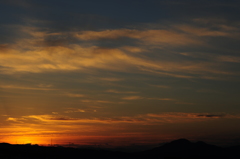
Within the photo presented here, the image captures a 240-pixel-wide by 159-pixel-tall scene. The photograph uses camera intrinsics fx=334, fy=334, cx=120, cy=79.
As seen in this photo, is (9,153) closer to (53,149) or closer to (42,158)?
(42,158)

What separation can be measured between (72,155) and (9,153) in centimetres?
3862

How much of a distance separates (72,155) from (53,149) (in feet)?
48.7

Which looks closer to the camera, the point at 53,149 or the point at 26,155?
the point at 26,155

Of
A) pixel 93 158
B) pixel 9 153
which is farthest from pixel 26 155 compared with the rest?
pixel 93 158

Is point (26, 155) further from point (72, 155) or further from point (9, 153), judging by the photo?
point (72, 155)

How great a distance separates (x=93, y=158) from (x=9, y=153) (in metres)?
52.5

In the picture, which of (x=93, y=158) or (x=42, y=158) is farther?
(x=93, y=158)

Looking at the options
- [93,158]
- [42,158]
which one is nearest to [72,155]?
[93,158]

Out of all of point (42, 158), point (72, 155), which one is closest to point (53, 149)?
point (72, 155)

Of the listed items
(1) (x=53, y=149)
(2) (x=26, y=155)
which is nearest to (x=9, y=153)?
(2) (x=26, y=155)

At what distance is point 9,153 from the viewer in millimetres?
165375

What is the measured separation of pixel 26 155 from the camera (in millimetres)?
168250

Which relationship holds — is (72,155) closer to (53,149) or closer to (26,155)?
(53,149)

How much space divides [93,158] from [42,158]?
130 feet
